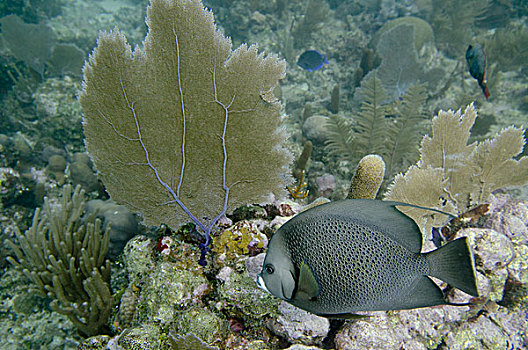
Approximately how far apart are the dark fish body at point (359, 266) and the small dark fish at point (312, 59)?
19.7ft

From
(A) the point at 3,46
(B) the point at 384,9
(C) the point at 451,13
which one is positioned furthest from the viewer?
(B) the point at 384,9

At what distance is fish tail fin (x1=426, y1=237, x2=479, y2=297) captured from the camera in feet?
3.83

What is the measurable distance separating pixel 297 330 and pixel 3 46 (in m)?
13.0

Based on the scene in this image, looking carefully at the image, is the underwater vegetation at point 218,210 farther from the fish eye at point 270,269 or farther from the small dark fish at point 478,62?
the small dark fish at point 478,62

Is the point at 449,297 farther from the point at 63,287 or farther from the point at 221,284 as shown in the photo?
the point at 63,287

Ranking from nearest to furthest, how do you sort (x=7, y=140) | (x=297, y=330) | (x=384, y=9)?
1. (x=297, y=330)
2. (x=7, y=140)
3. (x=384, y=9)

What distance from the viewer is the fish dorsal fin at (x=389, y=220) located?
51.3 inches

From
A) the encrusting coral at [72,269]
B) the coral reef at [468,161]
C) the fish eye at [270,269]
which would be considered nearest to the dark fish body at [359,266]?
the fish eye at [270,269]

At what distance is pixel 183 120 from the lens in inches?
83.5

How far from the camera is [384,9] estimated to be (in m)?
11.8

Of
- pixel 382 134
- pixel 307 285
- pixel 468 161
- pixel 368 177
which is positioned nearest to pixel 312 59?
pixel 382 134

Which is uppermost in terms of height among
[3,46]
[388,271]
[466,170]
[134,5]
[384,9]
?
[134,5]

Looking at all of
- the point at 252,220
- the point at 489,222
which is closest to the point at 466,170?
the point at 489,222

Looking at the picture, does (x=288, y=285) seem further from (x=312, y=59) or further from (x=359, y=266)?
(x=312, y=59)
